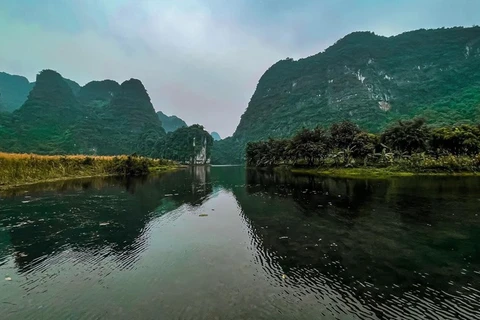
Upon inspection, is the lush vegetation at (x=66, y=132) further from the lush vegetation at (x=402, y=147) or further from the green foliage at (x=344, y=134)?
the green foliage at (x=344, y=134)

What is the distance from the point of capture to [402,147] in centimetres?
6306

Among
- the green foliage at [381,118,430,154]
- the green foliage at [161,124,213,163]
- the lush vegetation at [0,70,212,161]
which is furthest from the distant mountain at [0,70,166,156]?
the green foliage at [381,118,430,154]

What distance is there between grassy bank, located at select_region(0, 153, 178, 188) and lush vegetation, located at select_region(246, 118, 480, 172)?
146 ft

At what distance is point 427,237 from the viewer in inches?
531

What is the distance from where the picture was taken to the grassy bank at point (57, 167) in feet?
117

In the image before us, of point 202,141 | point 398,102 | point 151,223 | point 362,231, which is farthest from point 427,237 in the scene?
point 398,102

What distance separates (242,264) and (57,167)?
48.6 meters

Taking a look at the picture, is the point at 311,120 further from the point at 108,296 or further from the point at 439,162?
the point at 108,296

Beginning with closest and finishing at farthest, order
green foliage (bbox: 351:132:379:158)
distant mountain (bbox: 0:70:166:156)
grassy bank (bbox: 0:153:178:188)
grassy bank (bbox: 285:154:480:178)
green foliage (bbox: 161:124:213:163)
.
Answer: grassy bank (bbox: 0:153:178:188) < grassy bank (bbox: 285:154:480:178) < green foliage (bbox: 351:132:379:158) < distant mountain (bbox: 0:70:166:156) < green foliage (bbox: 161:124:213:163)

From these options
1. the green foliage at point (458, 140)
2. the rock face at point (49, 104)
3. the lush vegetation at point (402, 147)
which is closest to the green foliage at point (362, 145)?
the lush vegetation at point (402, 147)

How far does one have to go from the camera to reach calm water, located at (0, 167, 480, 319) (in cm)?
740

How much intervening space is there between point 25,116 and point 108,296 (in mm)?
196834

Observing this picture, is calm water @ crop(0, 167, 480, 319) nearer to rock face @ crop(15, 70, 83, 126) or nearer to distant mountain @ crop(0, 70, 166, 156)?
distant mountain @ crop(0, 70, 166, 156)

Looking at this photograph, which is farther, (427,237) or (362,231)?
(362,231)
